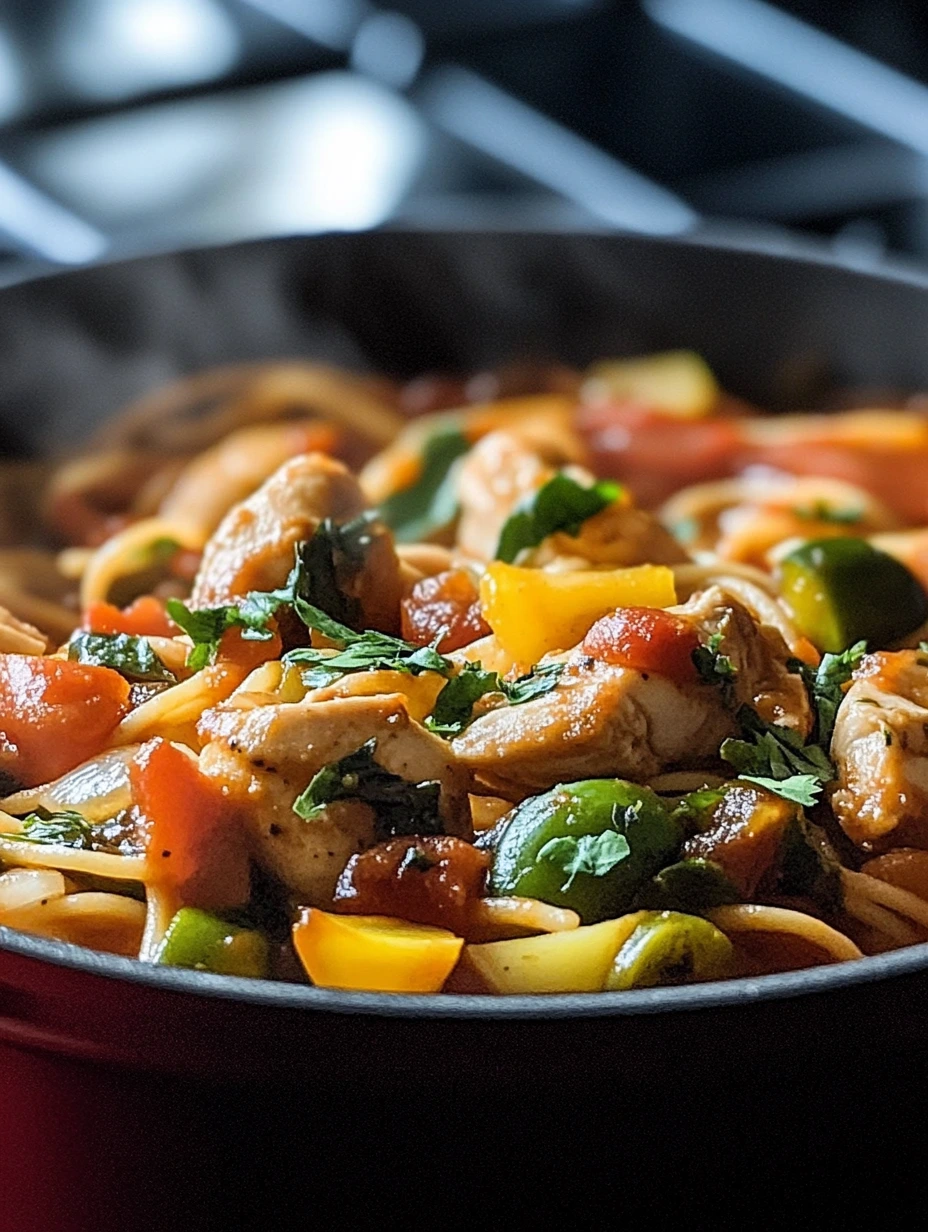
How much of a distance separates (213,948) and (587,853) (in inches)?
18.4

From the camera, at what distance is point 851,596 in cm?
294

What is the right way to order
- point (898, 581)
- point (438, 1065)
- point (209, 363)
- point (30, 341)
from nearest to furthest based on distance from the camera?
point (438, 1065)
point (898, 581)
point (30, 341)
point (209, 363)

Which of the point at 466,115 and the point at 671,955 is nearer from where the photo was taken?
the point at 671,955

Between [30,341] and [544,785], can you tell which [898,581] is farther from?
[30,341]

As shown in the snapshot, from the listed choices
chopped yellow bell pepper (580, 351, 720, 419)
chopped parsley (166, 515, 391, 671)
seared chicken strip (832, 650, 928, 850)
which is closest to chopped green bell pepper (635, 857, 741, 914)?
seared chicken strip (832, 650, 928, 850)

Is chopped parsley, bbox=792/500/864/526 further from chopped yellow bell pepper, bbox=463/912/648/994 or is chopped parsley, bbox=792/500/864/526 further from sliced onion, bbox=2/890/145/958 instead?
sliced onion, bbox=2/890/145/958

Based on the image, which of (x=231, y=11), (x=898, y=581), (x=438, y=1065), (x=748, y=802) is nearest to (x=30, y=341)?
(x=898, y=581)

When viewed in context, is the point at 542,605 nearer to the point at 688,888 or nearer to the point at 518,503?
the point at 688,888

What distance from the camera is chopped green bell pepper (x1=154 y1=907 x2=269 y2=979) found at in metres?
2.07

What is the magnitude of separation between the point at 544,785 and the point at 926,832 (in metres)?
0.52

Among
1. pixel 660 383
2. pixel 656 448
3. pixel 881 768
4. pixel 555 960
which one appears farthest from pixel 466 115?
pixel 555 960

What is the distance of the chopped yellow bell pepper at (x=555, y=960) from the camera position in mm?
2094

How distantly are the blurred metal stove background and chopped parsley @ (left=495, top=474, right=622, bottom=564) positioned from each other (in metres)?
2.99

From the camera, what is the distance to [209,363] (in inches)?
162
